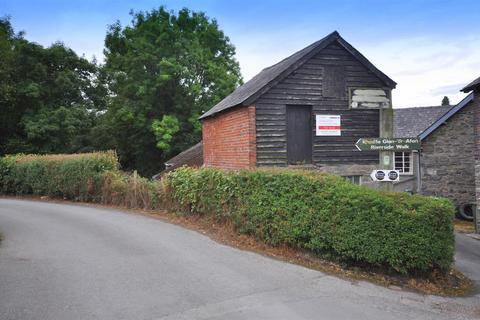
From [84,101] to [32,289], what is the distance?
34247 millimetres

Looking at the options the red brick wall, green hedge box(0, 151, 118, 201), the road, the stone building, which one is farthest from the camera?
the stone building

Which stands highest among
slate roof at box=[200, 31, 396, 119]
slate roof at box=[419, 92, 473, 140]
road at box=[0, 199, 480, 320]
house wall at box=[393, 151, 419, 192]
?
slate roof at box=[200, 31, 396, 119]

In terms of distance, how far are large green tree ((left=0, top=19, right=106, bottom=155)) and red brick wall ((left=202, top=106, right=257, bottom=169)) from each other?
58.5ft

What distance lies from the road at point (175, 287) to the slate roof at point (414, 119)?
19.7 meters

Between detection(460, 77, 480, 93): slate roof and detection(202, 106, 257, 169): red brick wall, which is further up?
detection(460, 77, 480, 93): slate roof

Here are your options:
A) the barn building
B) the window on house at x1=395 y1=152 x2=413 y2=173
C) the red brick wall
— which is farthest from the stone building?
the red brick wall

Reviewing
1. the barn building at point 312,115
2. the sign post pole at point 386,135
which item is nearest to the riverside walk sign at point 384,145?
the sign post pole at point 386,135

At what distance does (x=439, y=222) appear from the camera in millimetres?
7078

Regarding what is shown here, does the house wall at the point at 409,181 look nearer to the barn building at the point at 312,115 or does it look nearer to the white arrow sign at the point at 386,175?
the barn building at the point at 312,115

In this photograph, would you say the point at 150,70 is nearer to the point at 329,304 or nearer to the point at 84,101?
the point at 84,101

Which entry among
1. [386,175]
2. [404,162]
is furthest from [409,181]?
[386,175]

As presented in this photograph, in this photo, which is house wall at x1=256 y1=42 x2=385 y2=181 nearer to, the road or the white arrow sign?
the road

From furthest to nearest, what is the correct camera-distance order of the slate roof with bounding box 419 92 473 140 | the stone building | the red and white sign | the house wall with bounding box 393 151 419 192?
the house wall with bounding box 393 151 419 192, the stone building, the slate roof with bounding box 419 92 473 140, the red and white sign

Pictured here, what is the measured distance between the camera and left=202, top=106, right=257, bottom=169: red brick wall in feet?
50.8
